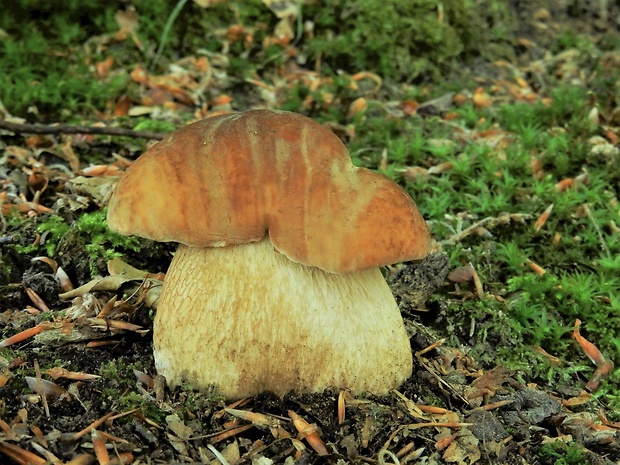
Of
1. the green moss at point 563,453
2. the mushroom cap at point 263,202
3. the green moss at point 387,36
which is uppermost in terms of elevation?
the mushroom cap at point 263,202

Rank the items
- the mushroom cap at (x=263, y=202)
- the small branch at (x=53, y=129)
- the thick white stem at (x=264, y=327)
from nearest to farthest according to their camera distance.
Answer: the mushroom cap at (x=263, y=202), the thick white stem at (x=264, y=327), the small branch at (x=53, y=129)

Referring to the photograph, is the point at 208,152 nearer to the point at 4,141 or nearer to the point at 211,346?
the point at 211,346

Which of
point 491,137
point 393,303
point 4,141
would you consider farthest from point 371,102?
point 393,303

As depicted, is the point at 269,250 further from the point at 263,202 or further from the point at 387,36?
the point at 387,36

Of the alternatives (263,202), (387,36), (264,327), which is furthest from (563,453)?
(387,36)

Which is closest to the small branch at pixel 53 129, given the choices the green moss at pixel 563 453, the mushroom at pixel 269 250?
the mushroom at pixel 269 250

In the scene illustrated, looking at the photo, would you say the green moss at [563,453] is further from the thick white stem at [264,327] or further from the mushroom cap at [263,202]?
the mushroom cap at [263,202]

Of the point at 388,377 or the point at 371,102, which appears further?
the point at 371,102

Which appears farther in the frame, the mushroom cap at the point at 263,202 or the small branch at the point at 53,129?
the small branch at the point at 53,129

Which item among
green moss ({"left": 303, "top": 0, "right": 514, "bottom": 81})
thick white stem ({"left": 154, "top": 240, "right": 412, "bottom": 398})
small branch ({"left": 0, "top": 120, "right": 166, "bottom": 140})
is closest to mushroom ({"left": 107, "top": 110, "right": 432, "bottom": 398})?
thick white stem ({"left": 154, "top": 240, "right": 412, "bottom": 398})
